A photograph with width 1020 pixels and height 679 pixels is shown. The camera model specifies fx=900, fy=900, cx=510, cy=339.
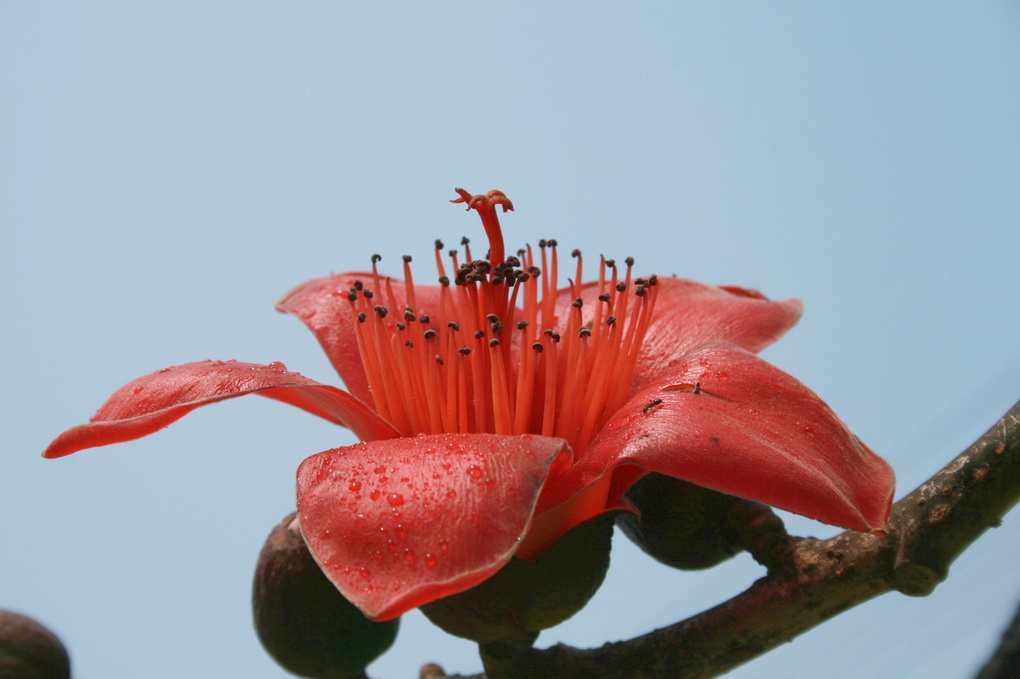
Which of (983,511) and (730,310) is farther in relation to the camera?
(730,310)

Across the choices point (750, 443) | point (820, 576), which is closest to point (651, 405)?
point (750, 443)

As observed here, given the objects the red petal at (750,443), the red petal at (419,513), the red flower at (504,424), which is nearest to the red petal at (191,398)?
the red flower at (504,424)

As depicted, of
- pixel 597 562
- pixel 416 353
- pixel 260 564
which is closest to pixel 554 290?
pixel 416 353

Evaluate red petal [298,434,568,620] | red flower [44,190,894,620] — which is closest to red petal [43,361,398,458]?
red flower [44,190,894,620]

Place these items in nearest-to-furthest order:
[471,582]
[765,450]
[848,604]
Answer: [471,582] → [765,450] → [848,604]

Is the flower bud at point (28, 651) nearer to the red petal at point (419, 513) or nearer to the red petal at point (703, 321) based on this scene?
the red petal at point (419, 513)

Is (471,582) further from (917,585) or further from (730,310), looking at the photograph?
(730,310)
